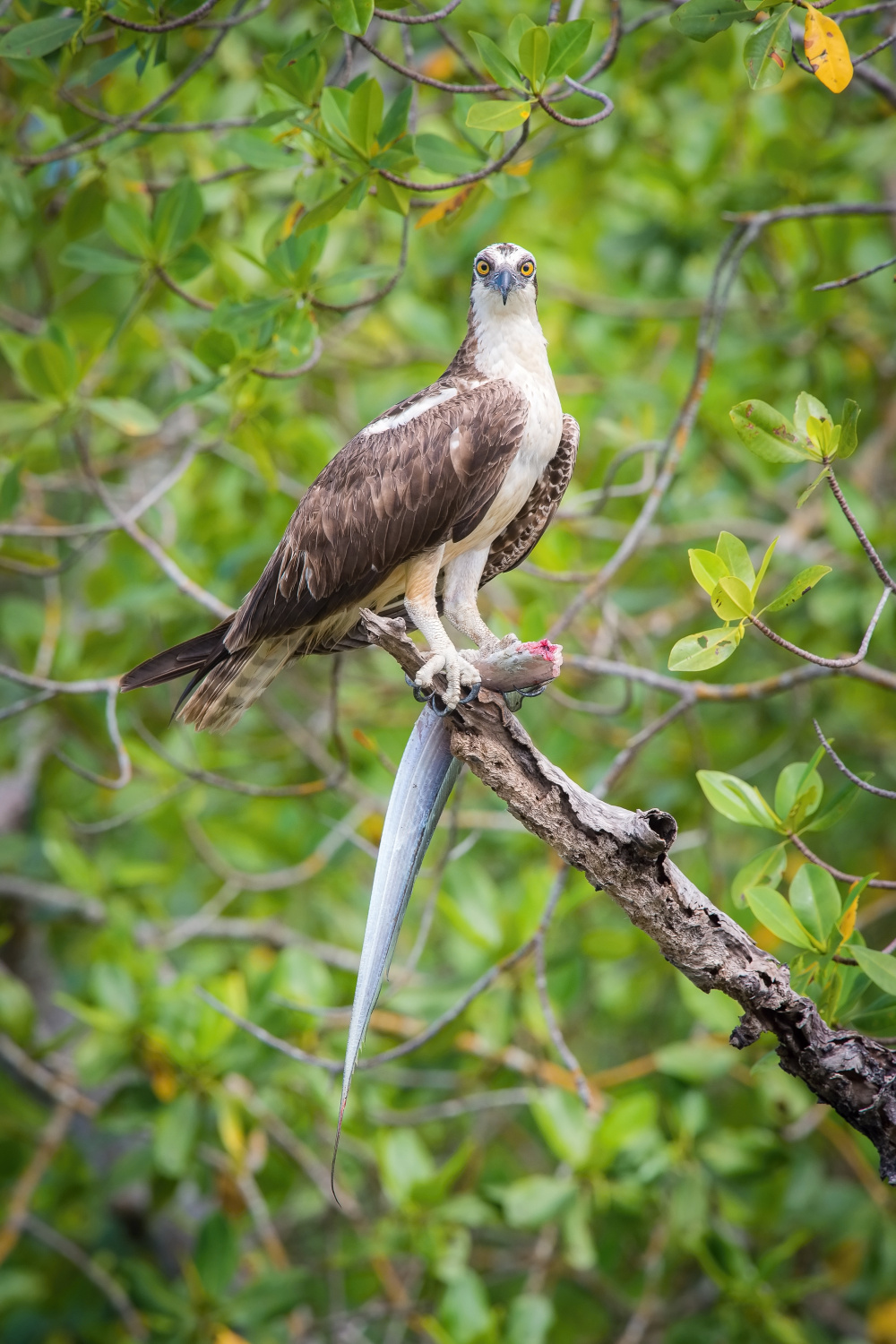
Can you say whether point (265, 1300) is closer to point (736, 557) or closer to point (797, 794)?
point (797, 794)

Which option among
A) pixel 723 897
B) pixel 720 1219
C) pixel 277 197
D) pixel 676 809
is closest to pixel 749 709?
pixel 676 809

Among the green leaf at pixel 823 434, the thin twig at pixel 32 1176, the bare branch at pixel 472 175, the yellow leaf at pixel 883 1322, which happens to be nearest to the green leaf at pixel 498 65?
the bare branch at pixel 472 175

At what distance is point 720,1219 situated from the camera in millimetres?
5383

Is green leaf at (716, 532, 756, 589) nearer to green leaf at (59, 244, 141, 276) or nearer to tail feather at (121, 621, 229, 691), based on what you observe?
tail feather at (121, 621, 229, 691)

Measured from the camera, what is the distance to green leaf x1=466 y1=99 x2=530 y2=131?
3209 millimetres

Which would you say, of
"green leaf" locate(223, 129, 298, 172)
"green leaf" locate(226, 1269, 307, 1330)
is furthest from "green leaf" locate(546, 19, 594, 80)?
"green leaf" locate(226, 1269, 307, 1330)

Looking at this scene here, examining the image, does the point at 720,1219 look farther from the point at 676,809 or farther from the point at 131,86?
the point at 131,86

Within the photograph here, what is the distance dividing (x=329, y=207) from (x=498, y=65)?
0.63 meters

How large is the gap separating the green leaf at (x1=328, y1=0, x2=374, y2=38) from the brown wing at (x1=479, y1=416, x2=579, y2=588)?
1.31 m

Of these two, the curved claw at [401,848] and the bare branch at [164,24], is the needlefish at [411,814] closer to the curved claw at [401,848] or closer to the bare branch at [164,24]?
→ the curved claw at [401,848]

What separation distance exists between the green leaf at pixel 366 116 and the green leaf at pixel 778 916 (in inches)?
97.1

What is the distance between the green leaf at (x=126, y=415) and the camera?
4.65m

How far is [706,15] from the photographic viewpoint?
3.12 m

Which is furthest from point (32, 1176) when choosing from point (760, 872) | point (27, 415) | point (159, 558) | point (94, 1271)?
point (760, 872)
